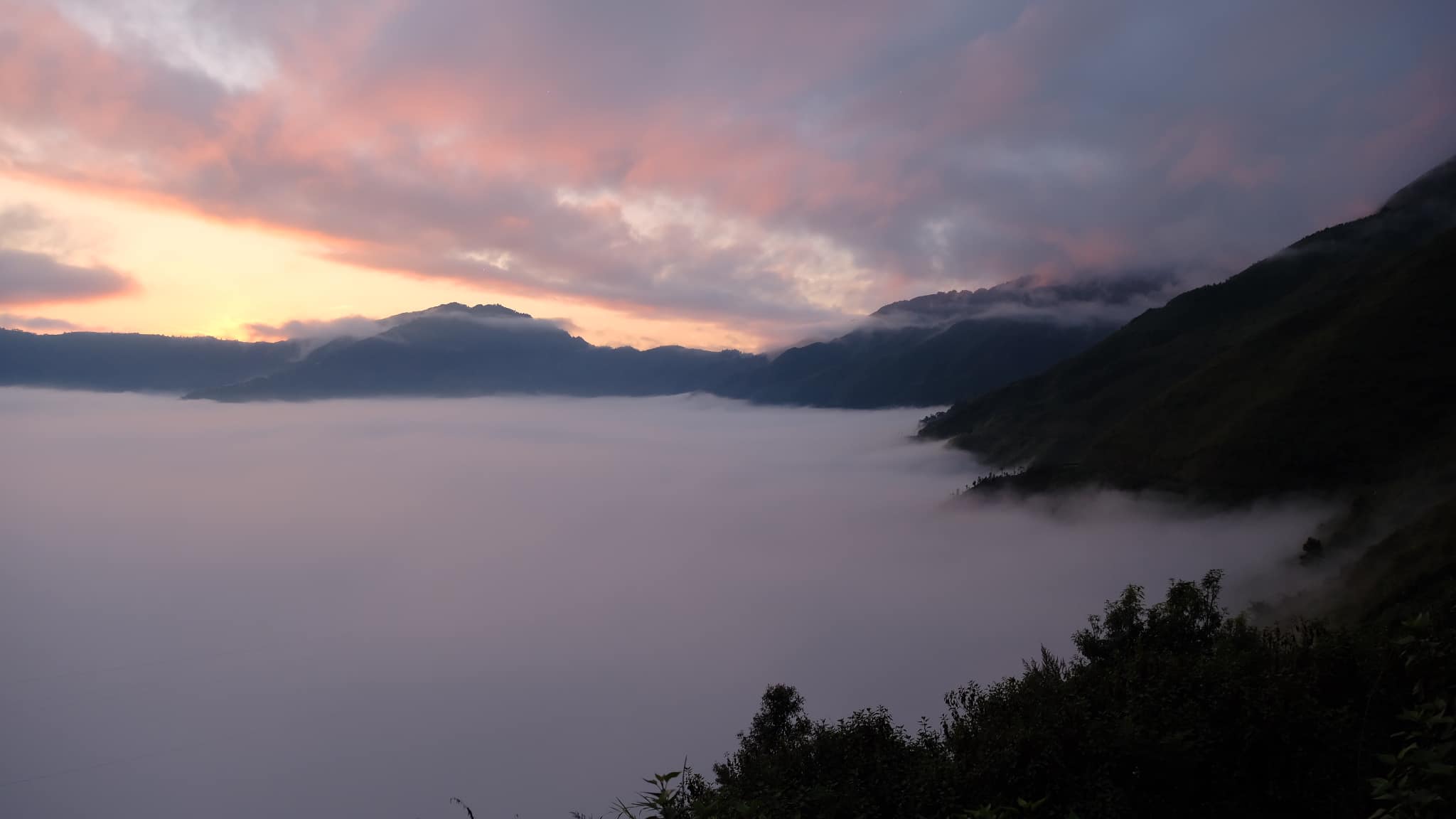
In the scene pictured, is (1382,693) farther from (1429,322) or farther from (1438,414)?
Result: (1429,322)

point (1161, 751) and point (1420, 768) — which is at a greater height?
point (1420, 768)

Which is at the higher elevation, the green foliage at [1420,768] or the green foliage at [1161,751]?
the green foliage at [1420,768]

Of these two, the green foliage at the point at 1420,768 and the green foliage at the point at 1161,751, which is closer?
the green foliage at the point at 1420,768

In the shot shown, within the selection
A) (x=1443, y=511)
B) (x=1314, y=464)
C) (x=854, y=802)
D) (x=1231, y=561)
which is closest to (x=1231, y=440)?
(x=1314, y=464)

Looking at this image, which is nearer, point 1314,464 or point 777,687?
point 777,687

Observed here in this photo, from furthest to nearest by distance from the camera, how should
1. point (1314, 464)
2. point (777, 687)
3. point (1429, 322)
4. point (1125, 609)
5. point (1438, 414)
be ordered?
point (1429, 322) → point (1314, 464) → point (1438, 414) → point (777, 687) → point (1125, 609)

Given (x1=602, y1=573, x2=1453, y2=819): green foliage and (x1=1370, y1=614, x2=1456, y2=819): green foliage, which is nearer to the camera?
(x1=1370, y1=614, x2=1456, y2=819): green foliage

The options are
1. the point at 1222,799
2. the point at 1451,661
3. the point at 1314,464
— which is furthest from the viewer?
the point at 1314,464

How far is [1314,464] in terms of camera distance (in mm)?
159625

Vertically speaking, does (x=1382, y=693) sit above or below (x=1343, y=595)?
above

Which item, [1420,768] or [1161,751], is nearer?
[1420,768]

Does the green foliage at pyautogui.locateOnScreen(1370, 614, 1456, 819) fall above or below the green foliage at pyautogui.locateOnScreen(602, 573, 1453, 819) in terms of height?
above

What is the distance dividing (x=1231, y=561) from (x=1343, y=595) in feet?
237

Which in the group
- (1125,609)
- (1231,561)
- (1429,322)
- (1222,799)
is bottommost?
(1231,561)
